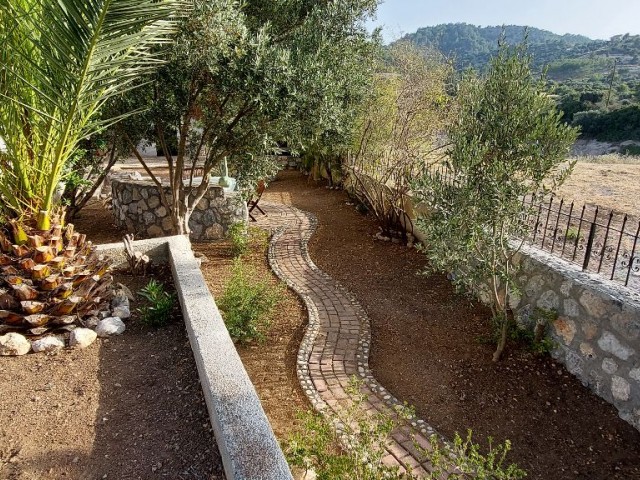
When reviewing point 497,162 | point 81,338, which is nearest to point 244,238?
point 81,338

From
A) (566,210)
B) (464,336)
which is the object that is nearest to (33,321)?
(464,336)

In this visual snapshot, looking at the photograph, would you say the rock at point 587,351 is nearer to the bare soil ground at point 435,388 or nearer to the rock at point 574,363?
the rock at point 574,363

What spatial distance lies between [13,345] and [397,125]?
6857mm

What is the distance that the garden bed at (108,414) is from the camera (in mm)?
2223

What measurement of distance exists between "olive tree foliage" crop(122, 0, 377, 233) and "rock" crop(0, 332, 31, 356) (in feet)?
9.06

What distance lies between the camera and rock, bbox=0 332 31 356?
3.09m

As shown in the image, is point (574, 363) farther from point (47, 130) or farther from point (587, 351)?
point (47, 130)

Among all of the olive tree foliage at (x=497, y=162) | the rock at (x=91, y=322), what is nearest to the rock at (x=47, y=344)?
the rock at (x=91, y=322)

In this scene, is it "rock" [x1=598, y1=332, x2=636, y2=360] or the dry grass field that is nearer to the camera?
"rock" [x1=598, y1=332, x2=636, y2=360]

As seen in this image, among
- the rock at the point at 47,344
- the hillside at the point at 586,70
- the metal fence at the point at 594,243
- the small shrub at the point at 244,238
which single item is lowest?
the small shrub at the point at 244,238

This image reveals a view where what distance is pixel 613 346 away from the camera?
359 cm

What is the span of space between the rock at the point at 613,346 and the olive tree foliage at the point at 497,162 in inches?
30.3

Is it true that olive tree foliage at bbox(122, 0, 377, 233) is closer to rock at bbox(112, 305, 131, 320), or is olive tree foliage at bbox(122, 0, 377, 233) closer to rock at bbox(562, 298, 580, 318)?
rock at bbox(112, 305, 131, 320)

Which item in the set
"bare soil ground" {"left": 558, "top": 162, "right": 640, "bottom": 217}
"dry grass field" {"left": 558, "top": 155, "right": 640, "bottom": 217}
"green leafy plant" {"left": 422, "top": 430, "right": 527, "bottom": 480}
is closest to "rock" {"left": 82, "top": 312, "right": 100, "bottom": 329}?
"green leafy plant" {"left": 422, "top": 430, "right": 527, "bottom": 480}
